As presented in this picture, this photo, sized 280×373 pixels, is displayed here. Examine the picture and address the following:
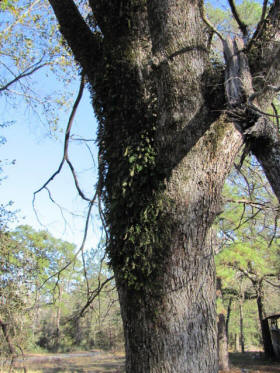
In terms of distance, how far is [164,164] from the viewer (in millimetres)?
2105

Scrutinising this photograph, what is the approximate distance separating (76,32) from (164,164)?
155cm

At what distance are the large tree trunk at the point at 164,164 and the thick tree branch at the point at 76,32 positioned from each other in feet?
0.42

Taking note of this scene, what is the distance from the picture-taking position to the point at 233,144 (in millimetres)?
2125

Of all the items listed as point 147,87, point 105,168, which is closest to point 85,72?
point 147,87

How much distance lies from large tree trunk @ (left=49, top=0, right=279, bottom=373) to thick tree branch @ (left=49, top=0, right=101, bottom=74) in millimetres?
127

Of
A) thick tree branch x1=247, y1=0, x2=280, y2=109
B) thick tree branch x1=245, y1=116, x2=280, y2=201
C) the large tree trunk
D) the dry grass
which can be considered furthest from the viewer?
the dry grass

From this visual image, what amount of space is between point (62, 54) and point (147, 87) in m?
5.44

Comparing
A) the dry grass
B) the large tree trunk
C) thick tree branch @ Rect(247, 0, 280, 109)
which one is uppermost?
thick tree branch @ Rect(247, 0, 280, 109)

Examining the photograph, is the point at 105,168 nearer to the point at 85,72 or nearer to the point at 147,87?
the point at 147,87

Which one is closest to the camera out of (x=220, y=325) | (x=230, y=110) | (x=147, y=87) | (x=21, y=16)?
(x=230, y=110)

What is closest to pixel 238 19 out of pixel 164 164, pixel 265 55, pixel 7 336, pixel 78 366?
pixel 265 55

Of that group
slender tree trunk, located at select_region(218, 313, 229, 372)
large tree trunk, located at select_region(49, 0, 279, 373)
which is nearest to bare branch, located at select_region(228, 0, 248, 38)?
large tree trunk, located at select_region(49, 0, 279, 373)

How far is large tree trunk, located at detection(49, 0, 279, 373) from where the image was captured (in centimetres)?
182

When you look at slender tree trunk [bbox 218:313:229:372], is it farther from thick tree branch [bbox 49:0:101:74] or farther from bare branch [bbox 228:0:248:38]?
thick tree branch [bbox 49:0:101:74]
